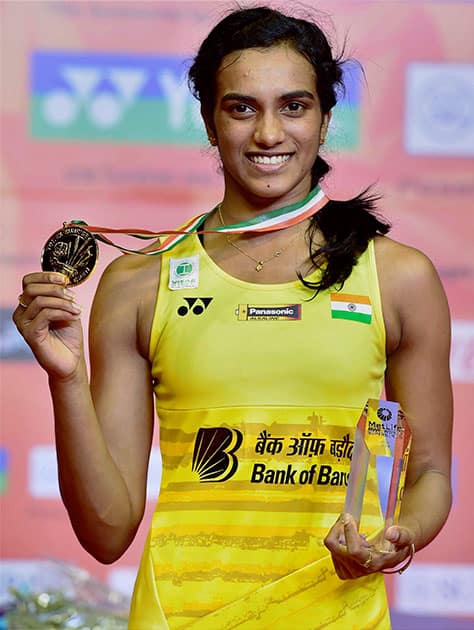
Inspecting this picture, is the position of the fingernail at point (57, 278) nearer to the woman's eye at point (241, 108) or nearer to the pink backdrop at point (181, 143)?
the woman's eye at point (241, 108)

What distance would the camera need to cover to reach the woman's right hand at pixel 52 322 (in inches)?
71.3

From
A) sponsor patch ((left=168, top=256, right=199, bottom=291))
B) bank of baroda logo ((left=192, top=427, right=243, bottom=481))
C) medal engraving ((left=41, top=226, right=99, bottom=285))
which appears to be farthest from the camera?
sponsor patch ((left=168, top=256, right=199, bottom=291))

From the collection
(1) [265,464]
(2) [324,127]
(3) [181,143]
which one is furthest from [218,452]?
(3) [181,143]

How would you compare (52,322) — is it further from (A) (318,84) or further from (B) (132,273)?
(A) (318,84)

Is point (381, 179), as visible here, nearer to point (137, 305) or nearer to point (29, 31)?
point (29, 31)

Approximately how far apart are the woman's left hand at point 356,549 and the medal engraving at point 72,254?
1.64 ft

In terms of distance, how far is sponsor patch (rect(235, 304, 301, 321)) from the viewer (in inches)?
80.0

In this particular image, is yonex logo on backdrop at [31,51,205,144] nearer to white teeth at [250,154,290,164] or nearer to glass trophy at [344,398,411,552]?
white teeth at [250,154,290,164]

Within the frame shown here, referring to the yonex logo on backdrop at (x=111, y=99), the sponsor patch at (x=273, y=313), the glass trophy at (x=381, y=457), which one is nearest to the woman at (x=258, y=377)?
the sponsor patch at (x=273, y=313)

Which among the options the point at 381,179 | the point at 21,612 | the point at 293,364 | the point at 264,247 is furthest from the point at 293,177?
the point at 381,179

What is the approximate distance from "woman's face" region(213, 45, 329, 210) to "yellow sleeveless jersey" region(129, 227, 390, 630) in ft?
0.59

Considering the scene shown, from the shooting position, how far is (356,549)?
1.76 meters

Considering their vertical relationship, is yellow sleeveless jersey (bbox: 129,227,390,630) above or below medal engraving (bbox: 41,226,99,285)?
below

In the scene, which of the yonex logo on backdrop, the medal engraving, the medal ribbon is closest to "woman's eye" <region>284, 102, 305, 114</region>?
the medal ribbon
